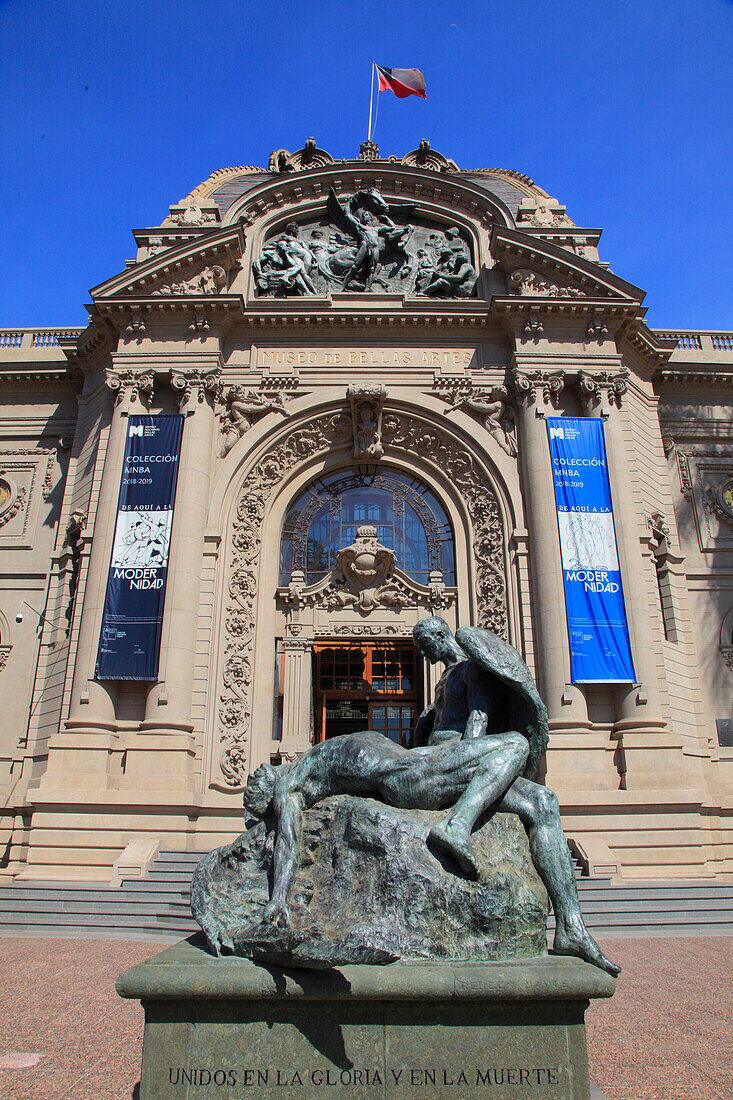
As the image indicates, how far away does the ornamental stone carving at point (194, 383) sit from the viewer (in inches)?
793

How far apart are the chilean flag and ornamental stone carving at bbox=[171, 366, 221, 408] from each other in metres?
12.8

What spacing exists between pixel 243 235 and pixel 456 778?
2075 cm

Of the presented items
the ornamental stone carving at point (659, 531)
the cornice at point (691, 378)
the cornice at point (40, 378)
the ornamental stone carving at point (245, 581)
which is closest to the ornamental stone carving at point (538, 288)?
the cornice at point (691, 378)

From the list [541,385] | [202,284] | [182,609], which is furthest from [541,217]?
[182,609]

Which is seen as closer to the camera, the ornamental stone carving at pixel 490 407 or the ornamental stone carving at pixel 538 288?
the ornamental stone carving at pixel 490 407

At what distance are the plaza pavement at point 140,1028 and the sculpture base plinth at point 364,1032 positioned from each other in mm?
1373

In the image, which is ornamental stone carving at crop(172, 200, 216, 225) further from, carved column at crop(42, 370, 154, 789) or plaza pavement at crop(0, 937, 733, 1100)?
plaza pavement at crop(0, 937, 733, 1100)

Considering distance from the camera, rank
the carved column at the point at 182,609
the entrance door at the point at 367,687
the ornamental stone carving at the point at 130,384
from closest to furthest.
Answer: the carved column at the point at 182,609 < the entrance door at the point at 367,687 < the ornamental stone carving at the point at 130,384

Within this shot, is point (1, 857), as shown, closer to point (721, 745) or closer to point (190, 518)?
point (190, 518)

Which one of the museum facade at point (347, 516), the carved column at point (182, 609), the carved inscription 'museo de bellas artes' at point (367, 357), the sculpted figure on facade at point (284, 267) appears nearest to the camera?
the carved column at point (182, 609)

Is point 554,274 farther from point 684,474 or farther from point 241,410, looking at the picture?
point 241,410

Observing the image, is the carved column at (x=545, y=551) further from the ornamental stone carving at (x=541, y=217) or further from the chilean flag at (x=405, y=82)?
the chilean flag at (x=405, y=82)

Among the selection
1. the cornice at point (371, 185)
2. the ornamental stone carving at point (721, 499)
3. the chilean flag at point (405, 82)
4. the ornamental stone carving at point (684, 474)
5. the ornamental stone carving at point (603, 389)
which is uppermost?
the chilean flag at point (405, 82)

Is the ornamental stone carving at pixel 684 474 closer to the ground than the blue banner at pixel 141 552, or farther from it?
farther from it
